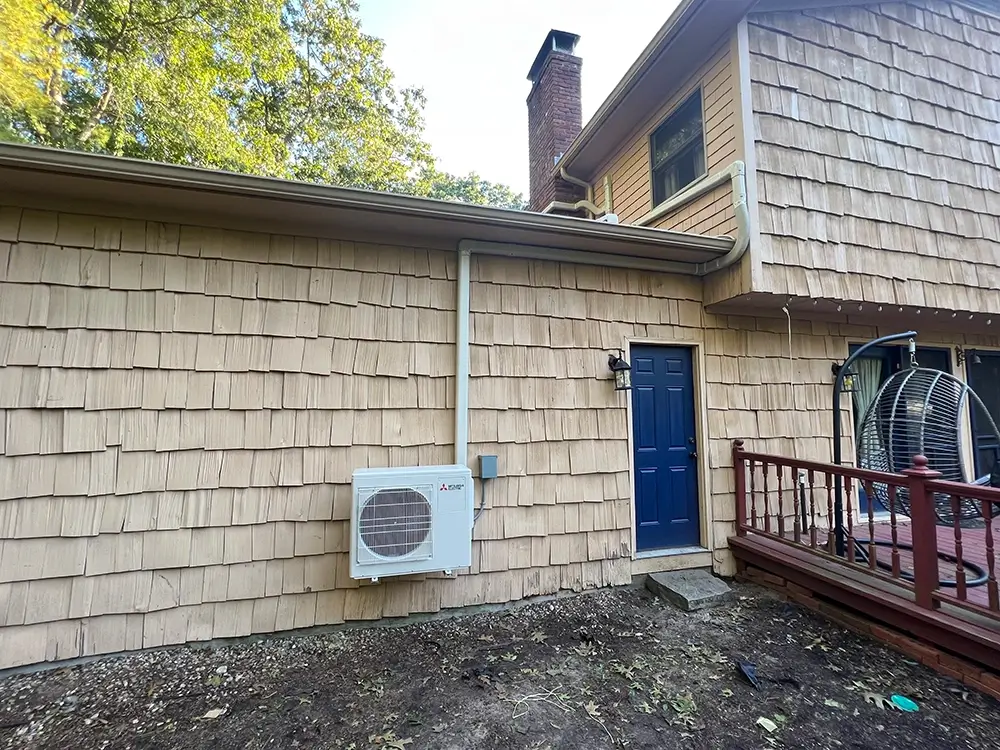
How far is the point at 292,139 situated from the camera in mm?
11062

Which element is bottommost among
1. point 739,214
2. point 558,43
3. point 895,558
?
point 895,558

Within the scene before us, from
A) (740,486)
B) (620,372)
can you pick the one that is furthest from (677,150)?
(740,486)

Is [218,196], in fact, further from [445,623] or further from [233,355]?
[445,623]

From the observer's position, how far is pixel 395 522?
8.68 feet

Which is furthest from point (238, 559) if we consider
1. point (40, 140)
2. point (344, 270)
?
point (40, 140)

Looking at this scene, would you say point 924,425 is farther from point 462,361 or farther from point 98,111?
point 98,111

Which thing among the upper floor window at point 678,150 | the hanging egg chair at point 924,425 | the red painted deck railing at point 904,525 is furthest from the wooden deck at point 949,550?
the upper floor window at point 678,150

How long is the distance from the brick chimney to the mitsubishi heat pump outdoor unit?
16.5 ft

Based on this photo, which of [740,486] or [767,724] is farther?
[740,486]

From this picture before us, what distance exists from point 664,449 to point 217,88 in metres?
11.5

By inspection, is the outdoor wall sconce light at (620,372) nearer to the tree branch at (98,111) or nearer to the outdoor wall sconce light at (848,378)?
the outdoor wall sconce light at (848,378)

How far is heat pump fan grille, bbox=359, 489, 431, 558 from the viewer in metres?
2.60

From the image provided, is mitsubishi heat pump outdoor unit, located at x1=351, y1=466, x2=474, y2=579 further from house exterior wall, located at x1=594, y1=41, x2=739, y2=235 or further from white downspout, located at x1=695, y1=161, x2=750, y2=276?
house exterior wall, located at x1=594, y1=41, x2=739, y2=235

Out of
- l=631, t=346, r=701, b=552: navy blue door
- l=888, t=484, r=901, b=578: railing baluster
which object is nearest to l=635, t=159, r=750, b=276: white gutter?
l=631, t=346, r=701, b=552: navy blue door
